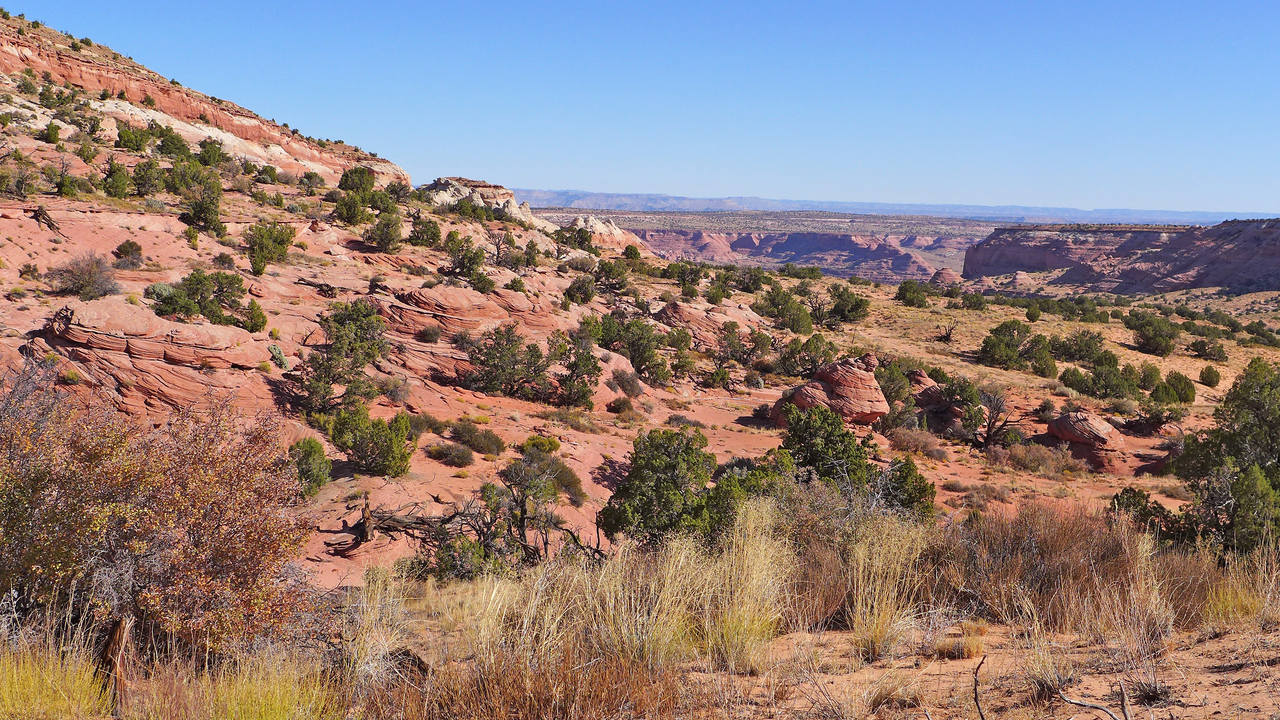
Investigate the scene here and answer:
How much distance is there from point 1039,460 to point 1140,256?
381ft

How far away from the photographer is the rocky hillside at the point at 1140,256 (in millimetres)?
87812

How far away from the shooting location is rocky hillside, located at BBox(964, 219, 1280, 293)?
87.8 metres

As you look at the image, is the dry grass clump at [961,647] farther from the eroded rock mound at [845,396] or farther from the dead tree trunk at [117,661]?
the eroded rock mound at [845,396]

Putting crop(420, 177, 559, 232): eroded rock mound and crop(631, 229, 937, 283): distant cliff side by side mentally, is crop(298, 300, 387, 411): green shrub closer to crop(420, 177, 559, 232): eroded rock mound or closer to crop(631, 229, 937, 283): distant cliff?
crop(420, 177, 559, 232): eroded rock mound

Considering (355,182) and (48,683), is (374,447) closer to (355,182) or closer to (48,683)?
(48,683)

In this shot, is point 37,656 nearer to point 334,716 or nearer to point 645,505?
point 334,716

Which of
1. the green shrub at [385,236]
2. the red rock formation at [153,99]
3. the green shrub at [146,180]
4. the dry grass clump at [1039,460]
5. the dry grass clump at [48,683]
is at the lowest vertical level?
the dry grass clump at [1039,460]

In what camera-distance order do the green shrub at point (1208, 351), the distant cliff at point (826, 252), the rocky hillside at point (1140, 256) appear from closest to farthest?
the green shrub at point (1208, 351)
the rocky hillside at point (1140, 256)
the distant cliff at point (826, 252)

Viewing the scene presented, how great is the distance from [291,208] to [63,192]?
1042cm

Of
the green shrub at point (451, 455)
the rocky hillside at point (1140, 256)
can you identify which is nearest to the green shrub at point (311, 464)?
the green shrub at point (451, 455)

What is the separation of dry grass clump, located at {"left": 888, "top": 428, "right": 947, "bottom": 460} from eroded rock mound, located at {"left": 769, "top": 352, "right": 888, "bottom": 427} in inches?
51.4

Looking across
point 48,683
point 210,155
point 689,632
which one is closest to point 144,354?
point 48,683

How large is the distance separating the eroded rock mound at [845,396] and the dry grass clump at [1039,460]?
3.88 meters

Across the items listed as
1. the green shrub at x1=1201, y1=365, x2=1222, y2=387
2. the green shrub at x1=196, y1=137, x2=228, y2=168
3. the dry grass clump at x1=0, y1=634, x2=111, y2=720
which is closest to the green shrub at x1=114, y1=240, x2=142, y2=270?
the green shrub at x1=196, y1=137, x2=228, y2=168
